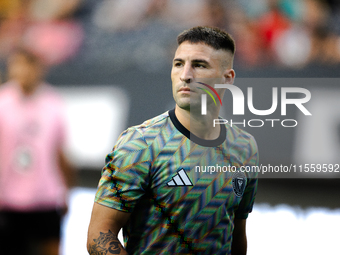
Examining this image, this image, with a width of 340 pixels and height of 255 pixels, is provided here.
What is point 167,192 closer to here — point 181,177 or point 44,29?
point 181,177

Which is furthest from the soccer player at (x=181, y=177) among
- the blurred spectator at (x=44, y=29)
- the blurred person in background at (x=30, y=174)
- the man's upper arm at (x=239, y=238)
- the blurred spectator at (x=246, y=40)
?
the blurred spectator at (x=44, y=29)

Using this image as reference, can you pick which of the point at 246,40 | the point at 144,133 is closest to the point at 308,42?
the point at 246,40

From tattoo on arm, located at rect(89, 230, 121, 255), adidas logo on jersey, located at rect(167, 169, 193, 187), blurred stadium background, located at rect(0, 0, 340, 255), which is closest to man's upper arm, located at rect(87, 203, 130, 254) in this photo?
tattoo on arm, located at rect(89, 230, 121, 255)

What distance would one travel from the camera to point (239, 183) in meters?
2.36

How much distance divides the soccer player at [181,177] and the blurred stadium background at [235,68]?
2680 millimetres

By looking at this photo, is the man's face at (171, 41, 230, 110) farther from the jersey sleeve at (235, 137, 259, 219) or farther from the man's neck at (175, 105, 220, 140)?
the jersey sleeve at (235, 137, 259, 219)

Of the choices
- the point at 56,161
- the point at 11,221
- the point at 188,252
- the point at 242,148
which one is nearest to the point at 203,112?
the point at 242,148

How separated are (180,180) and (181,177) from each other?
17 millimetres

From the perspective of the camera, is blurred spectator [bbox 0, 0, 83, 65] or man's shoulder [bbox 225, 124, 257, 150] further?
blurred spectator [bbox 0, 0, 83, 65]

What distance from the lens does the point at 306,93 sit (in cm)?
532

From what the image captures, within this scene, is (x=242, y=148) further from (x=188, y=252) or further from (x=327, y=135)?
A: (x=327, y=135)

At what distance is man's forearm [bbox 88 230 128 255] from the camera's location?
1.99m

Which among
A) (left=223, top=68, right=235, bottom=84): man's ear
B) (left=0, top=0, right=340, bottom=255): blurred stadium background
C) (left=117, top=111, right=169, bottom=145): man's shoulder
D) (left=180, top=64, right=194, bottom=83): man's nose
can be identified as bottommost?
(left=117, top=111, right=169, bottom=145): man's shoulder

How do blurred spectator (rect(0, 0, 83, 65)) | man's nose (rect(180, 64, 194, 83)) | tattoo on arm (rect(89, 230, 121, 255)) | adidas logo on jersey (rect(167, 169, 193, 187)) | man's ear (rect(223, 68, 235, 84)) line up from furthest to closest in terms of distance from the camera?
blurred spectator (rect(0, 0, 83, 65))
man's ear (rect(223, 68, 235, 84))
man's nose (rect(180, 64, 194, 83))
adidas logo on jersey (rect(167, 169, 193, 187))
tattoo on arm (rect(89, 230, 121, 255))
